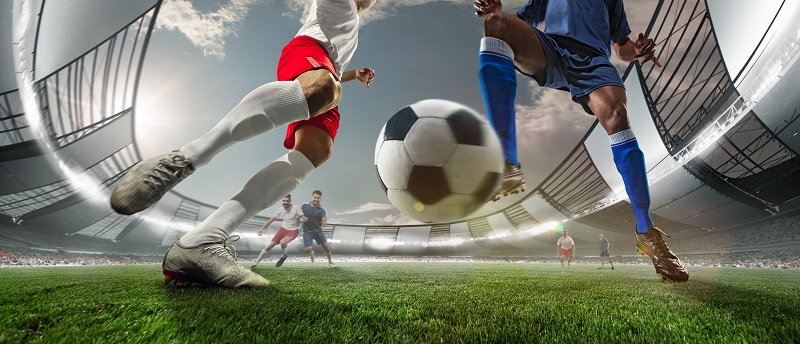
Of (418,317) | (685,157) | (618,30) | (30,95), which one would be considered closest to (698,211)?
(685,157)

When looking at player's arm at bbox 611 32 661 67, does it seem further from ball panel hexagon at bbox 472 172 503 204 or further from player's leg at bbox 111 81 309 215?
player's leg at bbox 111 81 309 215

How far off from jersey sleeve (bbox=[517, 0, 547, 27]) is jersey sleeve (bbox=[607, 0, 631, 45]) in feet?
1.80

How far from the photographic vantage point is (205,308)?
1.18m

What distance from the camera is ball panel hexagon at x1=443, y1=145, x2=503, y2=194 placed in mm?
1628

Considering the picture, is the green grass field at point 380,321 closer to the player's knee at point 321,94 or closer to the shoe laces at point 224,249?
the shoe laces at point 224,249

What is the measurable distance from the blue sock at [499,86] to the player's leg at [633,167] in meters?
0.83

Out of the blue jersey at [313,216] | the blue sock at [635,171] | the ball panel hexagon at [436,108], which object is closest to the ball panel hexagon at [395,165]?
the ball panel hexagon at [436,108]

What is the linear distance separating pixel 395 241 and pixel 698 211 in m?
23.0

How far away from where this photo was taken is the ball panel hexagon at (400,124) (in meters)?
1.88

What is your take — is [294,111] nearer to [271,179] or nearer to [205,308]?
[271,179]

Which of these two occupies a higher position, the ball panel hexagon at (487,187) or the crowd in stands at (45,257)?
the ball panel hexagon at (487,187)

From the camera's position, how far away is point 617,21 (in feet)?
9.15

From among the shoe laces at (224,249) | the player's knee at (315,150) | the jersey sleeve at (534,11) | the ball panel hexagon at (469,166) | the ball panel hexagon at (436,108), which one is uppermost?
the jersey sleeve at (534,11)

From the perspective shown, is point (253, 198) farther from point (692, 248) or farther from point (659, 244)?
point (692, 248)
